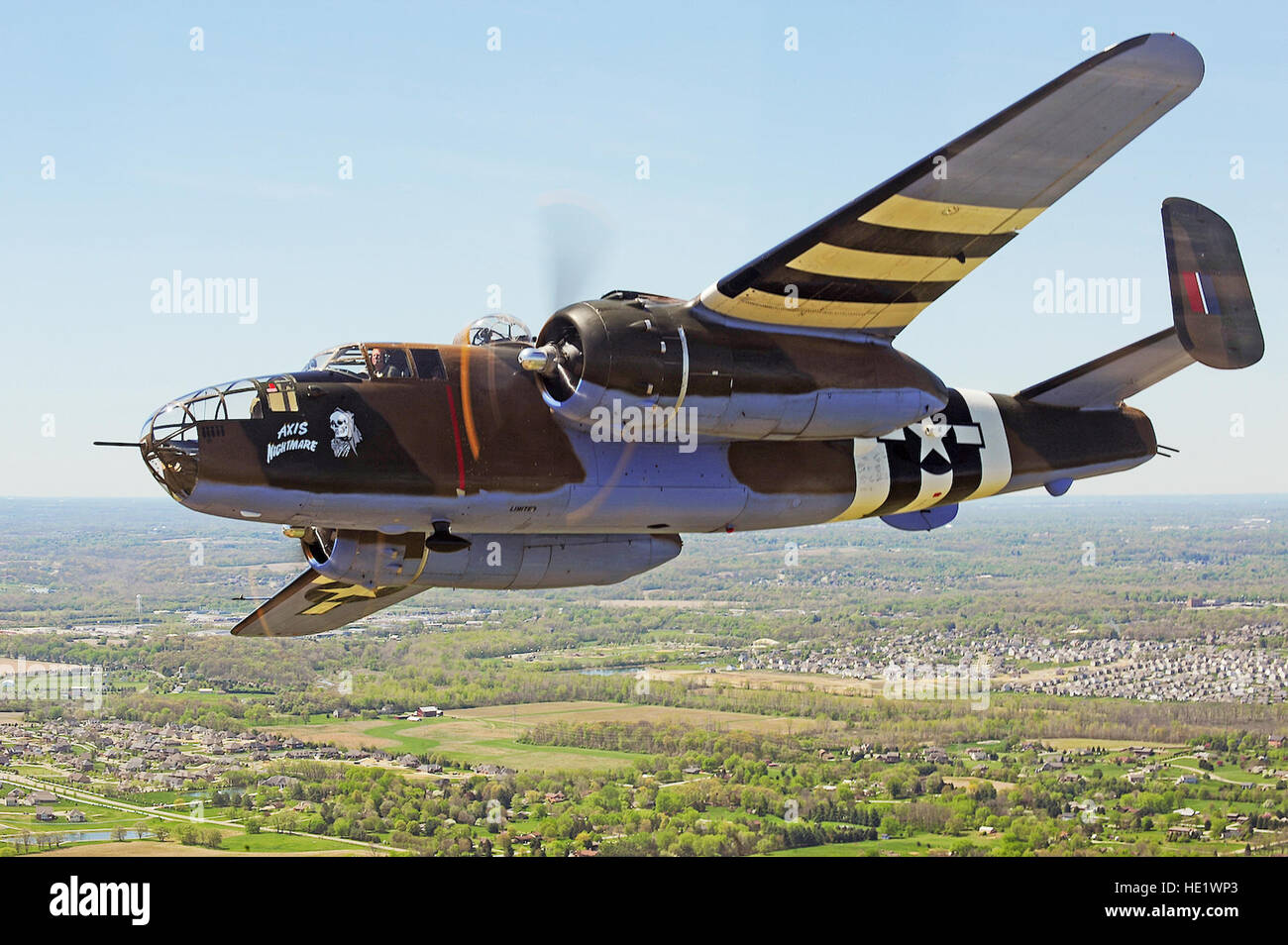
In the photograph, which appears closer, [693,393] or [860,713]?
[693,393]

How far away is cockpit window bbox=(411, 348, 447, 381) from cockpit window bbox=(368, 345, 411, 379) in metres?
0.12

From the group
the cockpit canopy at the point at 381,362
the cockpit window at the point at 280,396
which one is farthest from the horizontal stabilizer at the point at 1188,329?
the cockpit window at the point at 280,396

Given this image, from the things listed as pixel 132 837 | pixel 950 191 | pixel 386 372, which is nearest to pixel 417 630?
pixel 132 837

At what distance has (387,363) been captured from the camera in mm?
12500

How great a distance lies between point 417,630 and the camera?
39.7 m

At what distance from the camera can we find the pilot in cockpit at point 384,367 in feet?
40.8

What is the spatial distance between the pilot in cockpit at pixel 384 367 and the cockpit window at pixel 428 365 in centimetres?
18

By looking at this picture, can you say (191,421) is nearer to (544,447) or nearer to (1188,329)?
(544,447)

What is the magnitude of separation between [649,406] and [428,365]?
2.53 m

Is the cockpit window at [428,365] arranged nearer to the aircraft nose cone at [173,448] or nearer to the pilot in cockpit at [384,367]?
the pilot in cockpit at [384,367]

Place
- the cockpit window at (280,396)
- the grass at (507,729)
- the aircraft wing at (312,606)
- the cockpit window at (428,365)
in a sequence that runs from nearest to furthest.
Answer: the cockpit window at (280,396) < the cockpit window at (428,365) < the aircraft wing at (312,606) < the grass at (507,729)

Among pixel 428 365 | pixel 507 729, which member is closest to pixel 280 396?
pixel 428 365
